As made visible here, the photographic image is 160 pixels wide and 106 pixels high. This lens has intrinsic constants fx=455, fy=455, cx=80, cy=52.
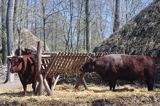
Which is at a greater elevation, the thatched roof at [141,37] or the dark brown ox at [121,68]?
the thatched roof at [141,37]

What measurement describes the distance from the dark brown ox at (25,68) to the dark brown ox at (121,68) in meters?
1.67

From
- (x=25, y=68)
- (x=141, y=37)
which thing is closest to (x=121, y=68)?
(x=25, y=68)

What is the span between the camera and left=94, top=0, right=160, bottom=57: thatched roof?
18.1m

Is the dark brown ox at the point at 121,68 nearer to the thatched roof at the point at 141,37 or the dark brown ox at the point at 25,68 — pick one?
the dark brown ox at the point at 25,68

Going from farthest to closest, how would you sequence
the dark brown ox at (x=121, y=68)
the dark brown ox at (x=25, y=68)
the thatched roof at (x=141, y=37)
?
the thatched roof at (x=141, y=37)
the dark brown ox at (x=121, y=68)
the dark brown ox at (x=25, y=68)

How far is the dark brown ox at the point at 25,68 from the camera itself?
13.6 meters

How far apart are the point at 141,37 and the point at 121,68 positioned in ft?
17.9

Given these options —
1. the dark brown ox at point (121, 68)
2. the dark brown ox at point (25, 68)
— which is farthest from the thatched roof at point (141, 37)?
the dark brown ox at point (25, 68)

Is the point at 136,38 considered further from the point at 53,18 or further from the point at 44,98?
the point at 53,18

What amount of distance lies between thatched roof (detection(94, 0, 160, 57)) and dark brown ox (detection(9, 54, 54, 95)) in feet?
17.9

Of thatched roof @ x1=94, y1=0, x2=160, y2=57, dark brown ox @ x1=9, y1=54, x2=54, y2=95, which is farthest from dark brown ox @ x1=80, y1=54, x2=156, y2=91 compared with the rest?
thatched roof @ x1=94, y1=0, x2=160, y2=57

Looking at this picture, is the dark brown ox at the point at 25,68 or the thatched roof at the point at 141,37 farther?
the thatched roof at the point at 141,37

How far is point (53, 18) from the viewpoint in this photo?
2292 inches

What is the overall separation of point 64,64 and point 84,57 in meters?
1.07
